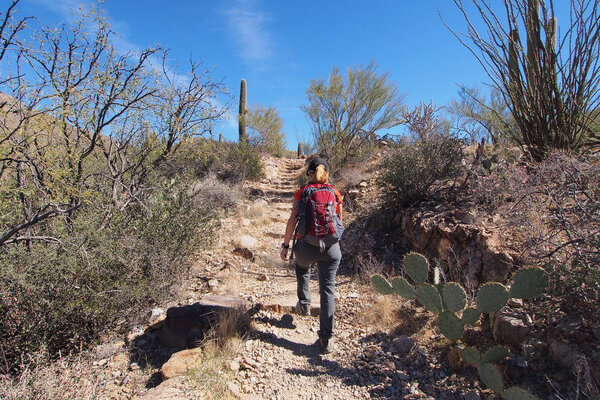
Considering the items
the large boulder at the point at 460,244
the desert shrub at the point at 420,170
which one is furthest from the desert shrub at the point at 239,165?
the large boulder at the point at 460,244

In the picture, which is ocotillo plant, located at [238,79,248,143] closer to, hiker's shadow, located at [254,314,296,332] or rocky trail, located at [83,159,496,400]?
rocky trail, located at [83,159,496,400]

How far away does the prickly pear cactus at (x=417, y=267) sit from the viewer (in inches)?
115

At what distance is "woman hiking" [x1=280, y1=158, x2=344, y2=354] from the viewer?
112 inches

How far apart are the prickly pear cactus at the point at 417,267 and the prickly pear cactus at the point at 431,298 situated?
0.19m

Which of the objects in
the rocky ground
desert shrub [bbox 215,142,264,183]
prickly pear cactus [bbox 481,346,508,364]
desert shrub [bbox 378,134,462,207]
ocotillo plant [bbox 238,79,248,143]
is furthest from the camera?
ocotillo plant [bbox 238,79,248,143]

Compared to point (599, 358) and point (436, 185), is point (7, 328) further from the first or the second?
point (436, 185)

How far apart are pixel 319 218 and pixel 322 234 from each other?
0.47ft

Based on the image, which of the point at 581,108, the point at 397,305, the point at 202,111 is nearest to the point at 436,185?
the point at 581,108

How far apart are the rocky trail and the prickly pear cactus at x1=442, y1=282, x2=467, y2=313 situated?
0.49 metres

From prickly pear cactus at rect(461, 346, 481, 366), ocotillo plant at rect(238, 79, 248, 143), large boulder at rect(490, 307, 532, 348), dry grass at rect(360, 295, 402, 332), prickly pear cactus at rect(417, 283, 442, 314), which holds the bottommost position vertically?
dry grass at rect(360, 295, 402, 332)

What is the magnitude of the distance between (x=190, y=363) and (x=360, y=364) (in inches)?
58.3

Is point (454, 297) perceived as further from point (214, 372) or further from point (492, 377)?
point (214, 372)

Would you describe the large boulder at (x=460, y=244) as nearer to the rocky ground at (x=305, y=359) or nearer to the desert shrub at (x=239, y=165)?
the rocky ground at (x=305, y=359)

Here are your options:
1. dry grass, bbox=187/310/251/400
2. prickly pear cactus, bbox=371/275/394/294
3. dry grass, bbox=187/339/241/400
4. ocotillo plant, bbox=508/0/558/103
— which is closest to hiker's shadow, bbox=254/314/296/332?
dry grass, bbox=187/310/251/400
